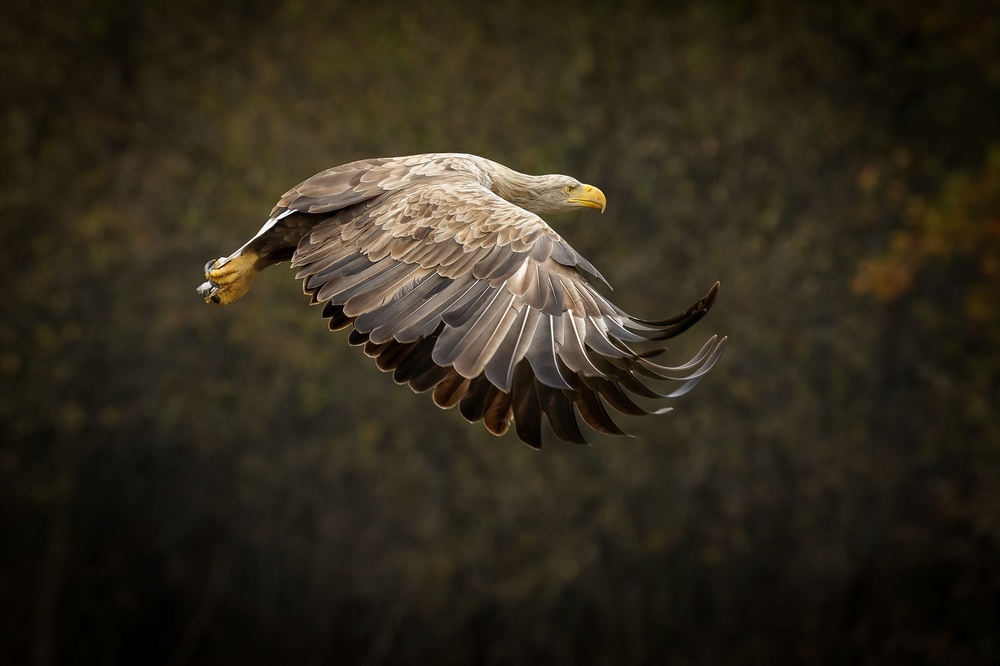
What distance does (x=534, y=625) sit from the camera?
14125 mm

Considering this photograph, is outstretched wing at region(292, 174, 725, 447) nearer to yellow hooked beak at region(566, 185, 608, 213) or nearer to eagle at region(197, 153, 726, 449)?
eagle at region(197, 153, 726, 449)

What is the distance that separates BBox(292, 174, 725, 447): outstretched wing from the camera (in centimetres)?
518

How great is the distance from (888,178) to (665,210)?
8.08 feet

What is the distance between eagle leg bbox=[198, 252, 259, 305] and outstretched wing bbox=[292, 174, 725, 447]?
0.42 metres

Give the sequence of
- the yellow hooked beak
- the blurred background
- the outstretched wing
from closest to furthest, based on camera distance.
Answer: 1. the outstretched wing
2. the yellow hooked beak
3. the blurred background

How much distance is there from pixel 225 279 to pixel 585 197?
199cm

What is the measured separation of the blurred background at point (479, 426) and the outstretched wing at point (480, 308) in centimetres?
814

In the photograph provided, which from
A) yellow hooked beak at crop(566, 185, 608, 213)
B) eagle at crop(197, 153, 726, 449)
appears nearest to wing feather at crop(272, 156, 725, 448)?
eagle at crop(197, 153, 726, 449)

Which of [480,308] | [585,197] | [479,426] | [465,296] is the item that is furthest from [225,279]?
[479,426]

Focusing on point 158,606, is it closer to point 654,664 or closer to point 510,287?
point 654,664

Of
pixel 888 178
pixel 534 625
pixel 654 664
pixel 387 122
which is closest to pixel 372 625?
pixel 534 625

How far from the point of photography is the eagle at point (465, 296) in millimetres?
5199

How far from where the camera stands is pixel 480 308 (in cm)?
534

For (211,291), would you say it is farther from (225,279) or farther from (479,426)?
(479,426)
